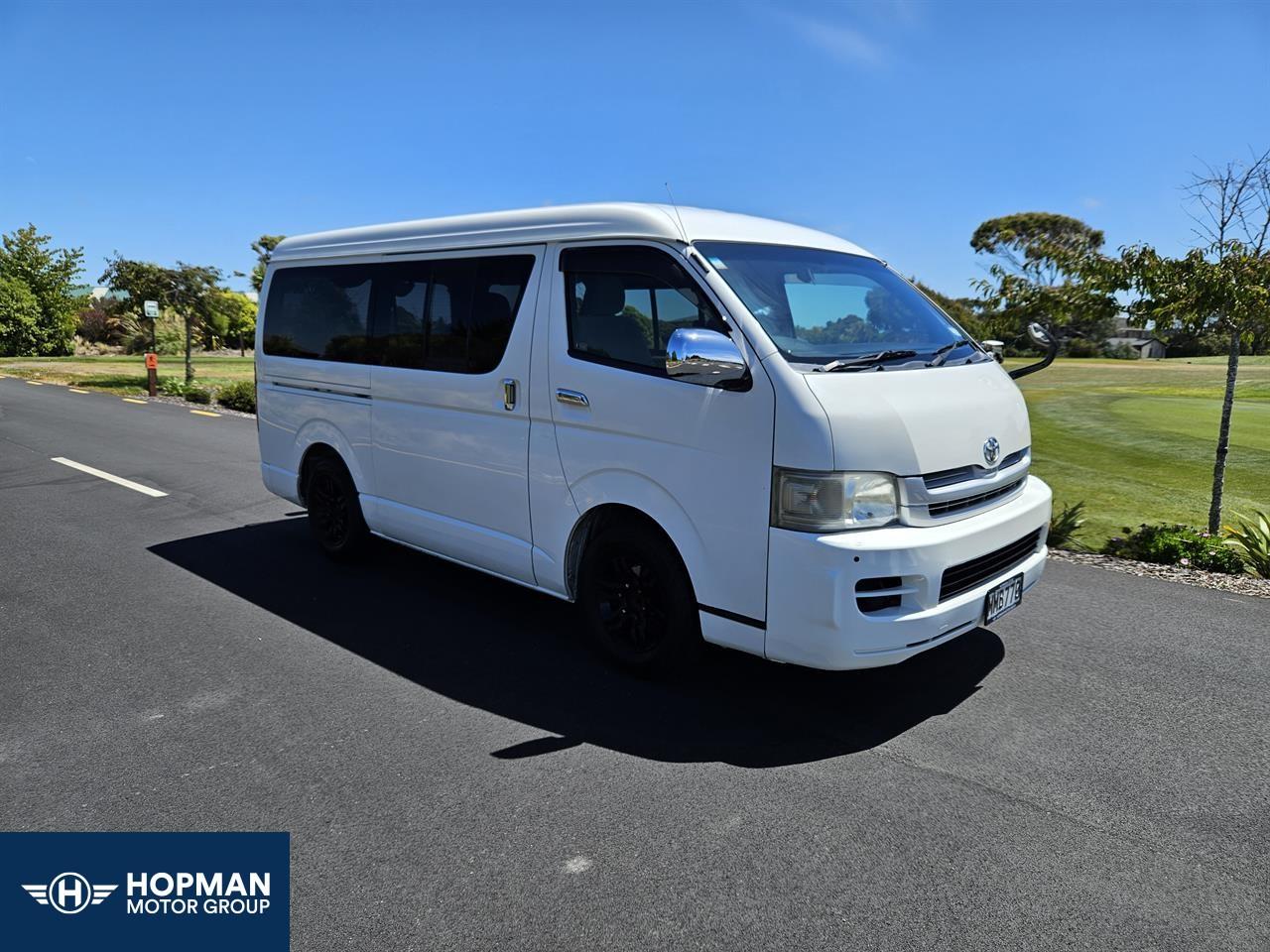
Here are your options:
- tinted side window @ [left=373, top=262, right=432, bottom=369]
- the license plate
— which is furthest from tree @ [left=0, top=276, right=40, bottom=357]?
the license plate

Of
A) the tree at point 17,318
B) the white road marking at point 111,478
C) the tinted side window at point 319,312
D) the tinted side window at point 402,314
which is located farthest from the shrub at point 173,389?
the tree at point 17,318

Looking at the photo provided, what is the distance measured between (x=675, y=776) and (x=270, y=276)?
5.04 meters

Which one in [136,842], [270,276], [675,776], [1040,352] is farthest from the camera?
[270,276]

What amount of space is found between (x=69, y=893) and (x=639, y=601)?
8.02 feet

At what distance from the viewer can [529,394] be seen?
4371 millimetres

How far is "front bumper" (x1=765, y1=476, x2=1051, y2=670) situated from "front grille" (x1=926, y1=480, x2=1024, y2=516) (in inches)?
2.5

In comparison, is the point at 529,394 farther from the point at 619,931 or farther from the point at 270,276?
the point at 270,276

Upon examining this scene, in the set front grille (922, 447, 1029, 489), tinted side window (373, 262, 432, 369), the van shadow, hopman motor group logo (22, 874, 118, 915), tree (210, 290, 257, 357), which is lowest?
hopman motor group logo (22, 874, 118, 915)

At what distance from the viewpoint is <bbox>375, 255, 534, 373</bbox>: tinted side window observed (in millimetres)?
4547

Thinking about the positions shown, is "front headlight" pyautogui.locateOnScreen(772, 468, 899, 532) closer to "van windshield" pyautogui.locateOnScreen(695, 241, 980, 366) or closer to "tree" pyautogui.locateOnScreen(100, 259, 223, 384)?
"van windshield" pyautogui.locateOnScreen(695, 241, 980, 366)

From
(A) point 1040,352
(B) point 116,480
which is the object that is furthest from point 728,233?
(B) point 116,480

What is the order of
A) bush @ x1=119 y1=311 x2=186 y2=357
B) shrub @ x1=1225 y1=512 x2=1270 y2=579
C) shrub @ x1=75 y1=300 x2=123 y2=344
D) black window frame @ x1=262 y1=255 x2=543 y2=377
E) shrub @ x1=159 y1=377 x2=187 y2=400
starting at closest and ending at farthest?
black window frame @ x1=262 y1=255 x2=543 y2=377
shrub @ x1=1225 y1=512 x2=1270 y2=579
shrub @ x1=159 y1=377 x2=187 y2=400
bush @ x1=119 y1=311 x2=186 y2=357
shrub @ x1=75 y1=300 x2=123 y2=344

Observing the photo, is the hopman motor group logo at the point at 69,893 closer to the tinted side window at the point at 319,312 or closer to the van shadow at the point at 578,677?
the van shadow at the point at 578,677

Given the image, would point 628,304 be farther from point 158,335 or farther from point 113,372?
point 158,335
